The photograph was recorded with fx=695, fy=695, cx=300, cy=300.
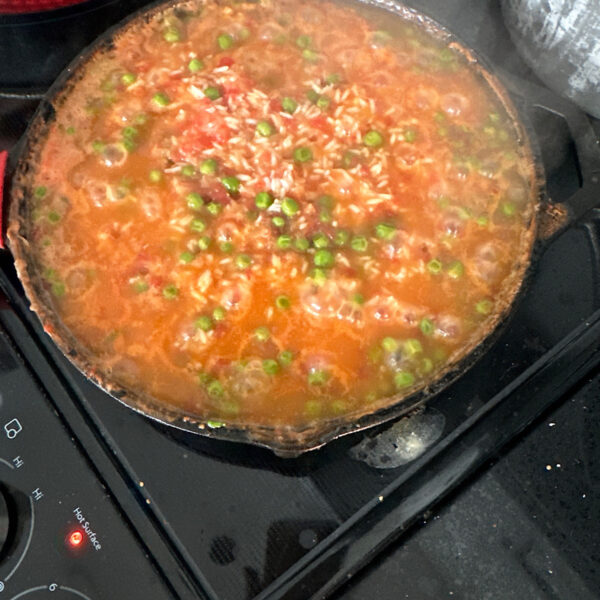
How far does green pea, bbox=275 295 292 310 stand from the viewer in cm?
191

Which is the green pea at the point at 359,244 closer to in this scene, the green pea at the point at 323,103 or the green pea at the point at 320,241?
the green pea at the point at 320,241

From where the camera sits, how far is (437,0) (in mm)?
2496

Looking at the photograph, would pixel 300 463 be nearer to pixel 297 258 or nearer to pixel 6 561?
pixel 297 258

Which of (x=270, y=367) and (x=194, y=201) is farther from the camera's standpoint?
(x=194, y=201)

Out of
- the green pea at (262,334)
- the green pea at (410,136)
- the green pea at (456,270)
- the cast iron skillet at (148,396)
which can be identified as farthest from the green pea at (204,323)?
the green pea at (410,136)

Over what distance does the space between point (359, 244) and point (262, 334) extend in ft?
1.26

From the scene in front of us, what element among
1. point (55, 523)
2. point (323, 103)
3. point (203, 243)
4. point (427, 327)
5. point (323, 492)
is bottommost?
point (55, 523)

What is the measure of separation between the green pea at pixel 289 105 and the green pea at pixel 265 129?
0.08 m

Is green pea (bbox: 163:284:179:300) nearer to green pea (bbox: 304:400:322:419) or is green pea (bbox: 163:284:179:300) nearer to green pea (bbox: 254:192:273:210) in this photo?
green pea (bbox: 254:192:273:210)

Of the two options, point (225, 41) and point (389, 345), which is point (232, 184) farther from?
point (389, 345)

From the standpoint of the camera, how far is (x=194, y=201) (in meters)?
2.00

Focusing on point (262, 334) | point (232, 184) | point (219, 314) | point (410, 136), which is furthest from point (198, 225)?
point (410, 136)

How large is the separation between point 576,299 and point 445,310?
42 centimetres

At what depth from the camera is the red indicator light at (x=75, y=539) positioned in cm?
178
